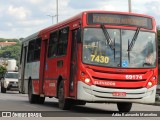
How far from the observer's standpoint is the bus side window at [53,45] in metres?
19.1

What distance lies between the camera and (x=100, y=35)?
15898 mm

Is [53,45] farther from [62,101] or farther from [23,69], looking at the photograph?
[23,69]

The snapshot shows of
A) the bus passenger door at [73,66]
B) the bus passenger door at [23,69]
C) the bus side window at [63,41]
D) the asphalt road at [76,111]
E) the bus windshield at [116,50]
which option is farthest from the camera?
the bus passenger door at [23,69]

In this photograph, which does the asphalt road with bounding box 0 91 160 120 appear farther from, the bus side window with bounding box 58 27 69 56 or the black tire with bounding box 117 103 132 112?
the bus side window with bounding box 58 27 69 56

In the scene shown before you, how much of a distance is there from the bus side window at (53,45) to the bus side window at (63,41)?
0.63 meters

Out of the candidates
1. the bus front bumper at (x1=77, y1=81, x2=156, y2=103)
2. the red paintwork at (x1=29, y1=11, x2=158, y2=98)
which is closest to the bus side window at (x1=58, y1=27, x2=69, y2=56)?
the red paintwork at (x1=29, y1=11, x2=158, y2=98)

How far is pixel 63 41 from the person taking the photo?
18.0m

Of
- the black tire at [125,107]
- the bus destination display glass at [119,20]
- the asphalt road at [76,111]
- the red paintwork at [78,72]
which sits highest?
the bus destination display glass at [119,20]

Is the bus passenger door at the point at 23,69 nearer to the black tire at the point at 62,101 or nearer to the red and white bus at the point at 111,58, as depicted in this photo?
the black tire at the point at 62,101

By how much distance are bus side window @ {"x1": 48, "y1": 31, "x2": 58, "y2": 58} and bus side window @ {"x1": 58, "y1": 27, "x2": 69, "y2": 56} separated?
0.63 metres

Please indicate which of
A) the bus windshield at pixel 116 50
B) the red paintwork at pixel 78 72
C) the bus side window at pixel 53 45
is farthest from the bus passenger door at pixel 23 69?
the bus windshield at pixel 116 50

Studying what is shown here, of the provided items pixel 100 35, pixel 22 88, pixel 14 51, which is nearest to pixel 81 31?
pixel 100 35

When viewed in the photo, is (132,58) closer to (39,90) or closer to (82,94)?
(82,94)

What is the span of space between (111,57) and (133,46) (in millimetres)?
805
